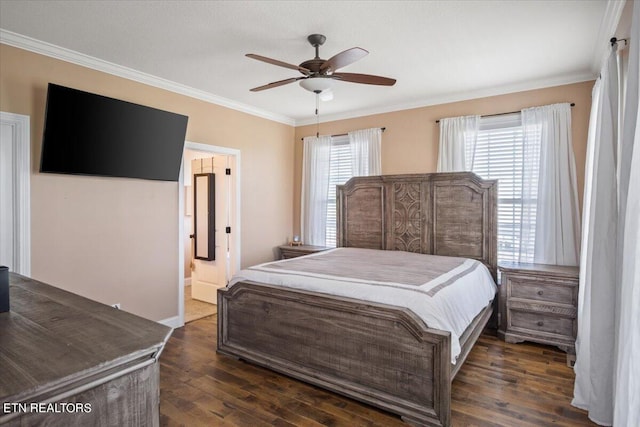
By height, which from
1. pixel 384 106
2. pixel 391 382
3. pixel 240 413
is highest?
pixel 384 106

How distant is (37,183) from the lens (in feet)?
10.1

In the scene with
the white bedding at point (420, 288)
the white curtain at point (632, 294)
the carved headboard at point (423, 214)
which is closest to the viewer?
the white curtain at point (632, 294)

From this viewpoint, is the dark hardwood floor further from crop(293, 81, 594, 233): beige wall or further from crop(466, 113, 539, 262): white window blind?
crop(293, 81, 594, 233): beige wall

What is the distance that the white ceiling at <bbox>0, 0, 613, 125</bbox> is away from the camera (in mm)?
2527

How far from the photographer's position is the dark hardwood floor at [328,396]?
7.64ft

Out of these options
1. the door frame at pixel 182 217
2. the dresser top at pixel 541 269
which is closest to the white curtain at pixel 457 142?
the dresser top at pixel 541 269

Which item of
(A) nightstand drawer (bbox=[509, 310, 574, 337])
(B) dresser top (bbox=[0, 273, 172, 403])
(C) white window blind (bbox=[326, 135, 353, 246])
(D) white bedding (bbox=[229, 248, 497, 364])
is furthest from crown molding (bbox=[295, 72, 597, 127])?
(B) dresser top (bbox=[0, 273, 172, 403])

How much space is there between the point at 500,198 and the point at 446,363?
2.72m

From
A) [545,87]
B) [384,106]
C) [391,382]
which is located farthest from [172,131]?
[545,87]

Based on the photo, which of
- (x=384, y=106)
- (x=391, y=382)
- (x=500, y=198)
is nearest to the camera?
(x=391, y=382)

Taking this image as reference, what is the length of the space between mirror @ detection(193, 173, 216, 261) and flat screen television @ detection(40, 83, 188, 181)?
1.18 metres

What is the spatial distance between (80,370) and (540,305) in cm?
386

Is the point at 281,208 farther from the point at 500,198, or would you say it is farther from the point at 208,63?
the point at 500,198

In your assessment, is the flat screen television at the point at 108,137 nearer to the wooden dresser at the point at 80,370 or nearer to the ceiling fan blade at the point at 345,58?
the ceiling fan blade at the point at 345,58
